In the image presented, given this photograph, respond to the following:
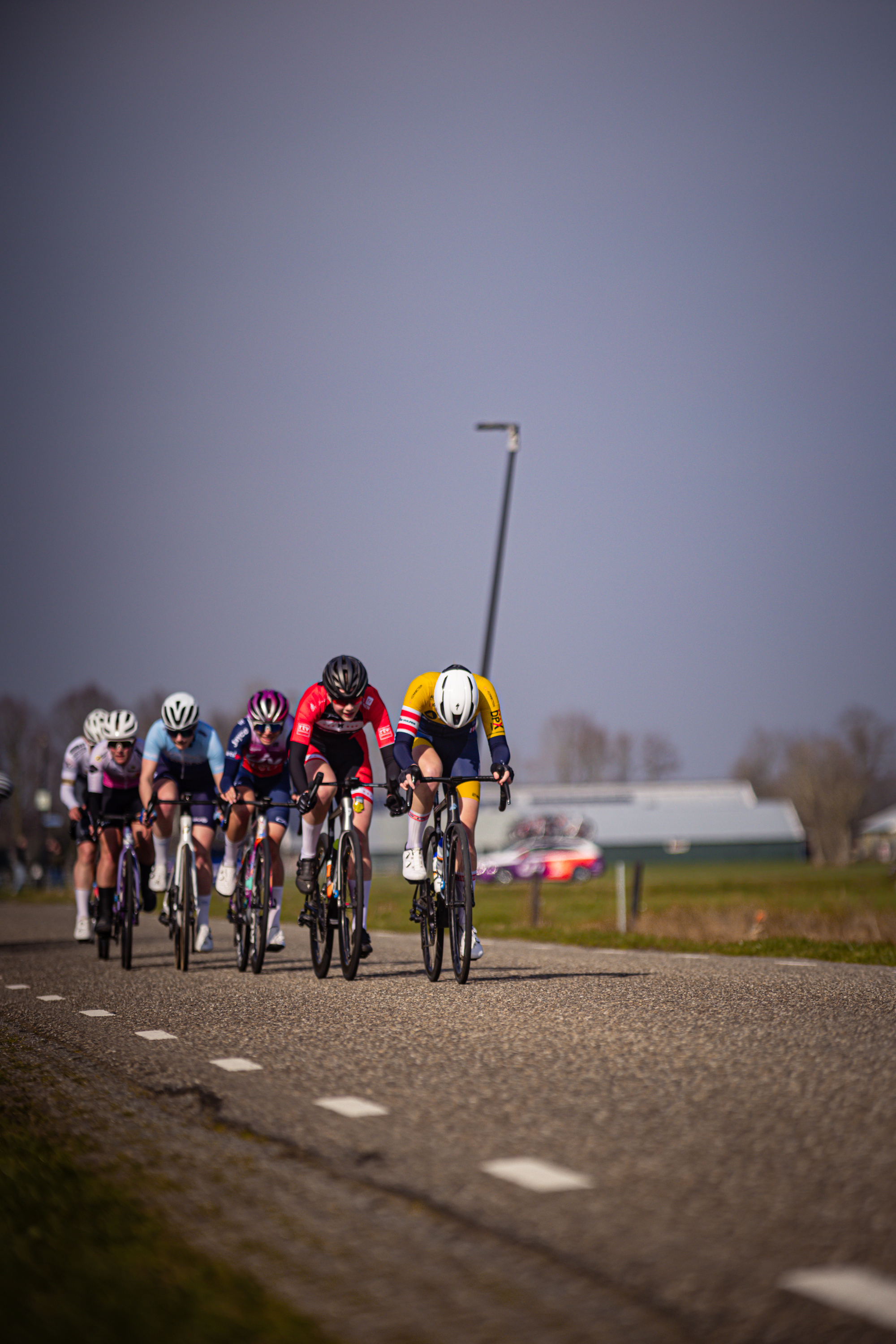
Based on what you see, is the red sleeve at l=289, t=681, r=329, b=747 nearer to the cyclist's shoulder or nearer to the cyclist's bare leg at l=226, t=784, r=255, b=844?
the cyclist's shoulder

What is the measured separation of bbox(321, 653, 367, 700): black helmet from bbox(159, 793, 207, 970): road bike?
227 centimetres

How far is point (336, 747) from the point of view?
34.4 ft

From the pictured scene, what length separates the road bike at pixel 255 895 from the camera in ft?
35.8

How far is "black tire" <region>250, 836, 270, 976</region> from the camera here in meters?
10.9

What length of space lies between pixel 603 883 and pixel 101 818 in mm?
41196

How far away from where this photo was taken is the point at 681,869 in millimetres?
77188

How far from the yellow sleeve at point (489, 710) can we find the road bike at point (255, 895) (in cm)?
170

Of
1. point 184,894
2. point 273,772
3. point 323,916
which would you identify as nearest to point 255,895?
point 184,894

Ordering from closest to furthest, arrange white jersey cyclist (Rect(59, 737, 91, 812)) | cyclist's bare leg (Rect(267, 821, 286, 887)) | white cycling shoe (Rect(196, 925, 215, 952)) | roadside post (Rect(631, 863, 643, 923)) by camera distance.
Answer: cyclist's bare leg (Rect(267, 821, 286, 887)) < white cycling shoe (Rect(196, 925, 215, 952)) < white jersey cyclist (Rect(59, 737, 91, 812)) < roadside post (Rect(631, 863, 643, 923))

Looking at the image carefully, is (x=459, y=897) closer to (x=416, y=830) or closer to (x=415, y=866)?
(x=415, y=866)

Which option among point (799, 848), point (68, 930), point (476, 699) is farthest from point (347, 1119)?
point (799, 848)

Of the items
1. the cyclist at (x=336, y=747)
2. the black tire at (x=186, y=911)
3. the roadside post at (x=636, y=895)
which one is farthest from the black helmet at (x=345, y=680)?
the roadside post at (x=636, y=895)

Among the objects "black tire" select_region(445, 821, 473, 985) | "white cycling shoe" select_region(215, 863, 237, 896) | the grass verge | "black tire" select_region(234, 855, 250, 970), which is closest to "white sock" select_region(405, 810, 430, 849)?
"black tire" select_region(445, 821, 473, 985)

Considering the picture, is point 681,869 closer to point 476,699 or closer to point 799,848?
point 799,848
